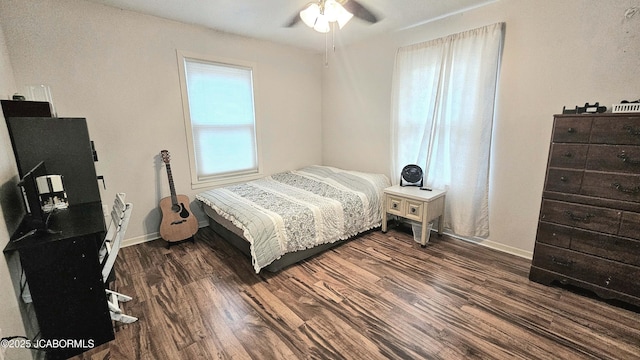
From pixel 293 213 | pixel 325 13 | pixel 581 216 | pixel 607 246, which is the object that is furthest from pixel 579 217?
pixel 325 13

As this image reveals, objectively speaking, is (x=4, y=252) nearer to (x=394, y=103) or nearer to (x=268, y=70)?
(x=268, y=70)

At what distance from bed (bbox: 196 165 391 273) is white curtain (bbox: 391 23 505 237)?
0.72 m

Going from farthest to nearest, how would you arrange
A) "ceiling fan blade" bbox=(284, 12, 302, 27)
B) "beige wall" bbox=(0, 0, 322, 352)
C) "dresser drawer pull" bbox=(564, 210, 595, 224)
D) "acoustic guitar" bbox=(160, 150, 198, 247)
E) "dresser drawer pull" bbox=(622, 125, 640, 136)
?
"acoustic guitar" bbox=(160, 150, 198, 247), "ceiling fan blade" bbox=(284, 12, 302, 27), "beige wall" bbox=(0, 0, 322, 352), "dresser drawer pull" bbox=(564, 210, 595, 224), "dresser drawer pull" bbox=(622, 125, 640, 136)

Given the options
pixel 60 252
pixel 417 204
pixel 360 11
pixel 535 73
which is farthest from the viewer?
pixel 417 204

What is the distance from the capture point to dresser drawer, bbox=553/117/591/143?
1868 millimetres

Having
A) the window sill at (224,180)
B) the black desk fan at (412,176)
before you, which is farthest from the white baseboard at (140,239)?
the black desk fan at (412,176)

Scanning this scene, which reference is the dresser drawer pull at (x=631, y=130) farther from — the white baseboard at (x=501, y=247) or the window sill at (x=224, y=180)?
the window sill at (x=224, y=180)

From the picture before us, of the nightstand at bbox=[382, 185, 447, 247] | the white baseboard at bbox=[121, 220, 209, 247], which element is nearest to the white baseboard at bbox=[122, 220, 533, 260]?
the white baseboard at bbox=[121, 220, 209, 247]

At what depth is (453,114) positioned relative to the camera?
2.84 meters

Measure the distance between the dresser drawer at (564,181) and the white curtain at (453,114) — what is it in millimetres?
662

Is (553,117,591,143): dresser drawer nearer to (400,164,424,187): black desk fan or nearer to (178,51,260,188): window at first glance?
(400,164,424,187): black desk fan

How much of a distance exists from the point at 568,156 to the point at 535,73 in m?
0.89

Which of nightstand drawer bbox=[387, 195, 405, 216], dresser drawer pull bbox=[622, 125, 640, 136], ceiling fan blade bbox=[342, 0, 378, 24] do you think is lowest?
nightstand drawer bbox=[387, 195, 405, 216]

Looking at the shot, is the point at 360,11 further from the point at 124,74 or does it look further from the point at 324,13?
the point at 124,74
